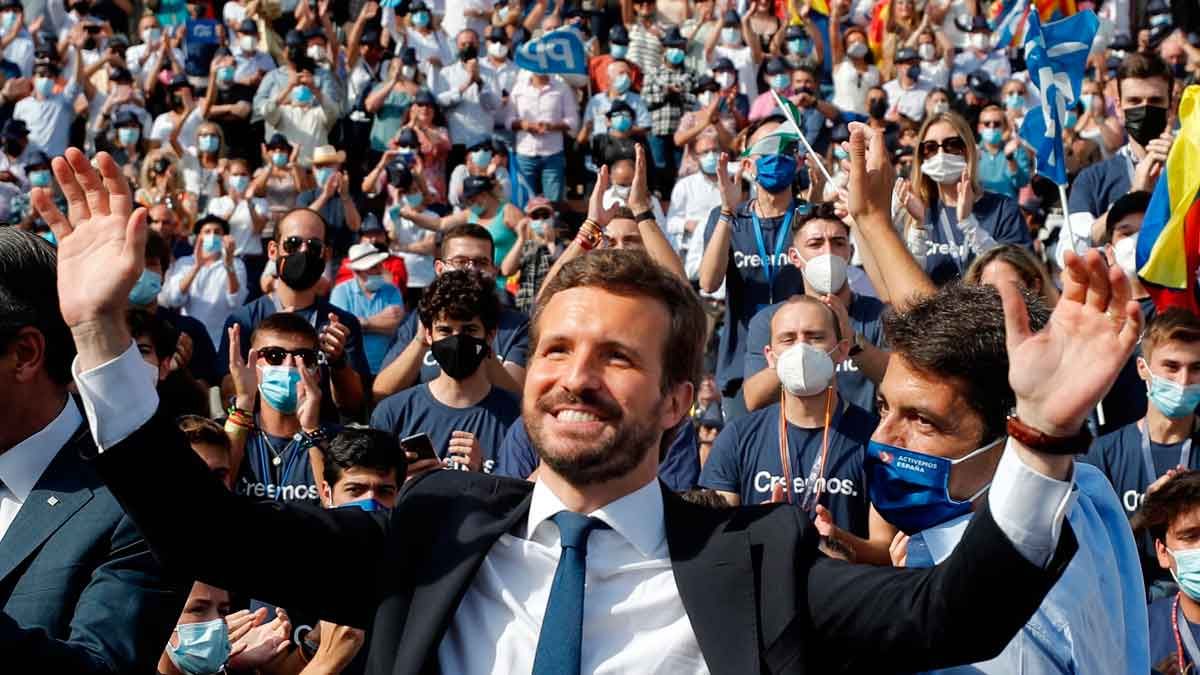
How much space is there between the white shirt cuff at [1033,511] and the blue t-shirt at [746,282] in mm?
6092

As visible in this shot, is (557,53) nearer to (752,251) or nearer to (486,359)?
(752,251)

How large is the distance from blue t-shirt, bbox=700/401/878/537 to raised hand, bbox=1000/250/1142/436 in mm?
4044

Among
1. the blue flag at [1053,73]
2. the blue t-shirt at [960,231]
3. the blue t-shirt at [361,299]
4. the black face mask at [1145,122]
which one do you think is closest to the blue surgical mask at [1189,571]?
the blue flag at [1053,73]

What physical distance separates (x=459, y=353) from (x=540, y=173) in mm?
8422

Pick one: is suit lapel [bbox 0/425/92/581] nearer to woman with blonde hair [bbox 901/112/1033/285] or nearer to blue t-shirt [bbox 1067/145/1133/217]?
woman with blonde hair [bbox 901/112/1033/285]

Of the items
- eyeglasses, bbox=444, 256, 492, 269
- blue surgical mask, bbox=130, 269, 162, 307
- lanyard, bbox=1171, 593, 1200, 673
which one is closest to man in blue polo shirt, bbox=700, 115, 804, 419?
eyeglasses, bbox=444, 256, 492, 269

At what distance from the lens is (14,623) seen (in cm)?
294

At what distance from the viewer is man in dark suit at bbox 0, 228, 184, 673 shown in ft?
10.4

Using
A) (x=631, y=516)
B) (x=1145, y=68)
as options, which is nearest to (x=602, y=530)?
(x=631, y=516)

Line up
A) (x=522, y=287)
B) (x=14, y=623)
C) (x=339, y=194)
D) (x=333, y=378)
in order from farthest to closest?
(x=339, y=194)
(x=522, y=287)
(x=333, y=378)
(x=14, y=623)

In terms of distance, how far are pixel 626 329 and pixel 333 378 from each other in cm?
499

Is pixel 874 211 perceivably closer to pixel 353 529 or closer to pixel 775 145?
pixel 353 529

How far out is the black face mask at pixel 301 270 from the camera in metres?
8.55

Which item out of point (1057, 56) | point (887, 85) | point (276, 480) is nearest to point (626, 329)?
point (276, 480)
